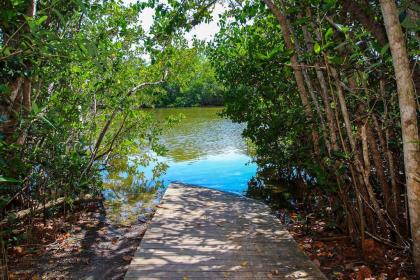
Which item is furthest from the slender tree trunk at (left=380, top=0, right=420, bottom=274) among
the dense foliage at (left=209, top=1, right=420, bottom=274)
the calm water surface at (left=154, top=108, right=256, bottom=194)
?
the calm water surface at (left=154, top=108, right=256, bottom=194)

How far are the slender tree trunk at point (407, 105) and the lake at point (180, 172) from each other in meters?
5.46

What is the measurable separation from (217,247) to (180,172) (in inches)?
339

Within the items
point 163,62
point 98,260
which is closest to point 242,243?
point 98,260

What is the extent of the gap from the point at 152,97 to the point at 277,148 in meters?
3.63

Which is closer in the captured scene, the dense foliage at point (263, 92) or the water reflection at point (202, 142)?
the dense foliage at point (263, 92)

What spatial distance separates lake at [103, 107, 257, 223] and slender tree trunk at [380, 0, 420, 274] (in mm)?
5457

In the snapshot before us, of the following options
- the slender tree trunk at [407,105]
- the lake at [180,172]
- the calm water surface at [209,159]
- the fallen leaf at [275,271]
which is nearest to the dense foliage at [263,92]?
the slender tree trunk at [407,105]

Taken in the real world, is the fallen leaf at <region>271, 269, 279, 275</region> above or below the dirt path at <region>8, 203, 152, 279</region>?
above

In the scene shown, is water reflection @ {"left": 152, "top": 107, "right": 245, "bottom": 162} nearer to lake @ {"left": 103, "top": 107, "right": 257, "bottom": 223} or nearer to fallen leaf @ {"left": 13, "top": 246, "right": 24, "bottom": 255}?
lake @ {"left": 103, "top": 107, "right": 257, "bottom": 223}

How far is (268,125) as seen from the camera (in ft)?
27.6

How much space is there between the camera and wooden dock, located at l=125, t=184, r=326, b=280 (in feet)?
12.4

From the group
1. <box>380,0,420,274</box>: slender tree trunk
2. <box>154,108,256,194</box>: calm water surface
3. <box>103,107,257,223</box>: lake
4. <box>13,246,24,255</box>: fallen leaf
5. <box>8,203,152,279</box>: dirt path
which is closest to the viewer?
<box>380,0,420,274</box>: slender tree trunk

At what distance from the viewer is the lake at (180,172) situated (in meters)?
8.63

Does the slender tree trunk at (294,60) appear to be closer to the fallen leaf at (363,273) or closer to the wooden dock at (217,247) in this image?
the wooden dock at (217,247)
